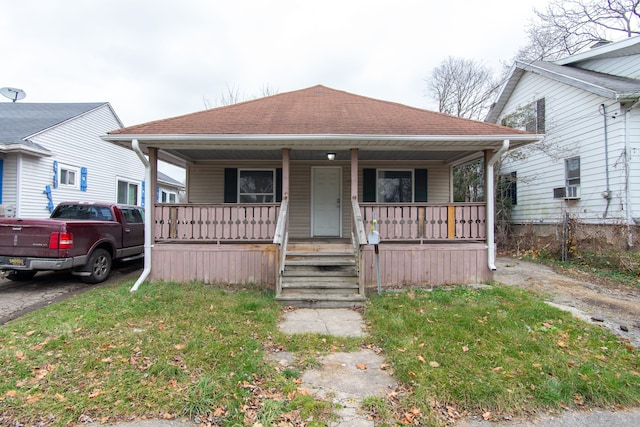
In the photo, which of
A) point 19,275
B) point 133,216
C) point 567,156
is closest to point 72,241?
point 19,275

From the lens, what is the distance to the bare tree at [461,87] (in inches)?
796

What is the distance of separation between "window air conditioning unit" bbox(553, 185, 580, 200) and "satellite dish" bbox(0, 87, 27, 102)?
2267 cm

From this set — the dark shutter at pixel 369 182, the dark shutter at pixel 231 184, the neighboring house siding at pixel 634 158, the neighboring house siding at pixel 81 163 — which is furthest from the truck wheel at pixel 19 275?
the neighboring house siding at pixel 634 158

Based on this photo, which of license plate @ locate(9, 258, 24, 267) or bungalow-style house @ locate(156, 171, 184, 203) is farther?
bungalow-style house @ locate(156, 171, 184, 203)

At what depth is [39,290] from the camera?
6.08m

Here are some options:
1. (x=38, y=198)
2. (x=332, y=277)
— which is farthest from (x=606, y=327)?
(x=38, y=198)

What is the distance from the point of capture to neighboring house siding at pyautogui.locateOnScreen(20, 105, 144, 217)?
9711 millimetres

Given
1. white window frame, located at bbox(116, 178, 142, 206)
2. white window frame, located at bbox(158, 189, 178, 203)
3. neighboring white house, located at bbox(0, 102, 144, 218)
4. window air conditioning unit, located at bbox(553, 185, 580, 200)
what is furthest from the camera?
white window frame, located at bbox(158, 189, 178, 203)

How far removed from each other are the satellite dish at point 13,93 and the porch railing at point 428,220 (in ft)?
56.9

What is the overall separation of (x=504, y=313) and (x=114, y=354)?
4.99 metres

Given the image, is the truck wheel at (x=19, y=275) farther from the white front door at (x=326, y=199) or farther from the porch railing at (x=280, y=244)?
the white front door at (x=326, y=199)

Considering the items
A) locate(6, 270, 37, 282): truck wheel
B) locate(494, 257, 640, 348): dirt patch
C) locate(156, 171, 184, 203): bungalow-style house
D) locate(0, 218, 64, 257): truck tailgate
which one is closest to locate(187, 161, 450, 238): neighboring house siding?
locate(0, 218, 64, 257): truck tailgate

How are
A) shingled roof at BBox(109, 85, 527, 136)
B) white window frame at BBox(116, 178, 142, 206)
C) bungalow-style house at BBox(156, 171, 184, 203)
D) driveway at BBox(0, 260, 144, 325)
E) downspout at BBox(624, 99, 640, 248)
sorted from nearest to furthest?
driveway at BBox(0, 260, 144, 325), shingled roof at BBox(109, 85, 527, 136), downspout at BBox(624, 99, 640, 248), white window frame at BBox(116, 178, 142, 206), bungalow-style house at BBox(156, 171, 184, 203)

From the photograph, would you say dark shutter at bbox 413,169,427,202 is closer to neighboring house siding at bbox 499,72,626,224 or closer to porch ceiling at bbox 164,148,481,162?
porch ceiling at bbox 164,148,481,162
